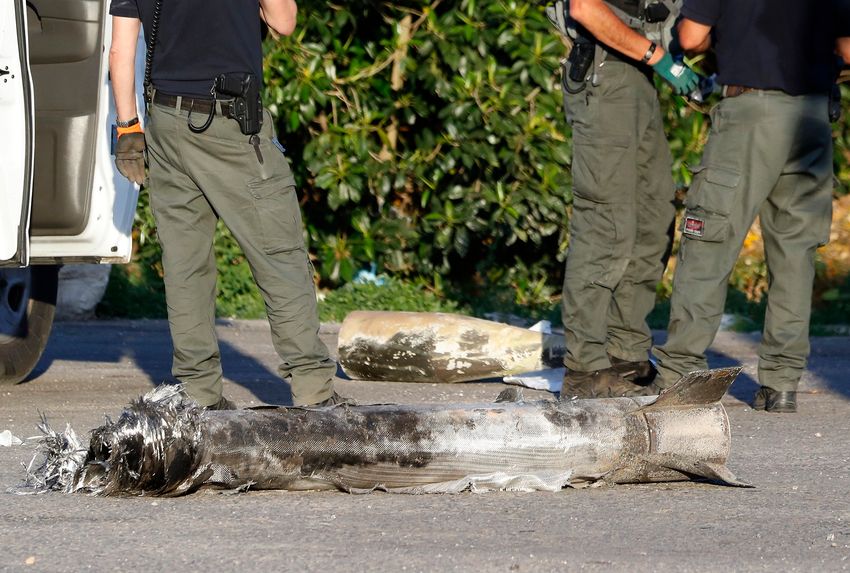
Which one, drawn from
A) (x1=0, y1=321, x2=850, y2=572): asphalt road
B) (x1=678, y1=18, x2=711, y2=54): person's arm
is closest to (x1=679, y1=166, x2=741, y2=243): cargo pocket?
(x1=678, y1=18, x2=711, y2=54): person's arm

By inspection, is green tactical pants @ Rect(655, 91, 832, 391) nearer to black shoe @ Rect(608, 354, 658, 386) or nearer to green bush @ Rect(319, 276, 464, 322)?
black shoe @ Rect(608, 354, 658, 386)

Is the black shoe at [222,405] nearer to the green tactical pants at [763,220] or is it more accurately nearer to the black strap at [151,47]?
the black strap at [151,47]

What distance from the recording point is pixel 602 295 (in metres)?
5.89

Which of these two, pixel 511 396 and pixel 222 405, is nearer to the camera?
pixel 511 396

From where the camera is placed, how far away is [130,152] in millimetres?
5105

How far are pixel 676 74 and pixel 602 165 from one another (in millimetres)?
475

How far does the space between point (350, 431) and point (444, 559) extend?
0.80m

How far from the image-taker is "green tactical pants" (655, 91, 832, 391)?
5727mm

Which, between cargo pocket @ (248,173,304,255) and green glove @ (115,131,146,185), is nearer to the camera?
cargo pocket @ (248,173,304,255)

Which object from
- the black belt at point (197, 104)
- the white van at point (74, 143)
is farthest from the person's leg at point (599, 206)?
the white van at point (74, 143)

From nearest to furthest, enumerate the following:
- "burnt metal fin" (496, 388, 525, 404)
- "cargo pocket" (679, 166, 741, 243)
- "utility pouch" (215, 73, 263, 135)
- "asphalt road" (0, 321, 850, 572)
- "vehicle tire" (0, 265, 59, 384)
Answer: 1. "asphalt road" (0, 321, 850, 572)
2. "burnt metal fin" (496, 388, 525, 404)
3. "utility pouch" (215, 73, 263, 135)
4. "cargo pocket" (679, 166, 741, 243)
5. "vehicle tire" (0, 265, 59, 384)

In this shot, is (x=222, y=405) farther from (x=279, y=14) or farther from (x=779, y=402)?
(x=779, y=402)

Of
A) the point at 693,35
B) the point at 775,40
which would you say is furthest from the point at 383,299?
the point at 775,40

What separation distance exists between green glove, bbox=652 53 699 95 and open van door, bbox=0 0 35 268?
8.36 ft
